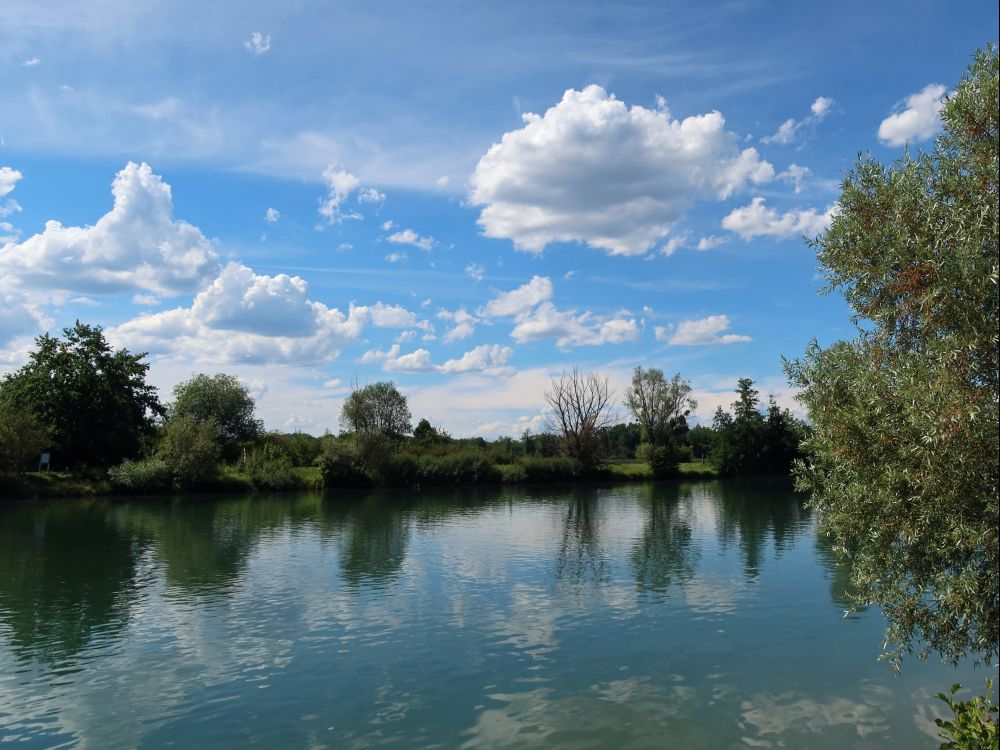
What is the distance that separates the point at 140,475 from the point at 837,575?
56399 millimetres

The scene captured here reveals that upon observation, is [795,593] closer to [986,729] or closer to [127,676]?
[986,729]

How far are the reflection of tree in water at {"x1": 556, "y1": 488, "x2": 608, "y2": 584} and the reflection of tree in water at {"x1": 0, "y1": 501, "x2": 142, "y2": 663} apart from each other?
15051mm

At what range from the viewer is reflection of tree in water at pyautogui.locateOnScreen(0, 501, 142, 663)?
60.8ft

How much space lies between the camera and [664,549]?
1304 inches

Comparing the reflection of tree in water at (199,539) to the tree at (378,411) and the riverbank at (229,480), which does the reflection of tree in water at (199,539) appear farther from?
the tree at (378,411)

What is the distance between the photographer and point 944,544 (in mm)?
9320

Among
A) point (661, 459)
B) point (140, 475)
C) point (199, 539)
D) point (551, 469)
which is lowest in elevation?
point (199, 539)

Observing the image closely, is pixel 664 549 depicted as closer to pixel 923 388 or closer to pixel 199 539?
pixel 199 539

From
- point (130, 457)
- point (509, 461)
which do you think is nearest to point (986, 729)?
point (130, 457)

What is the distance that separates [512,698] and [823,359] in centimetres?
866

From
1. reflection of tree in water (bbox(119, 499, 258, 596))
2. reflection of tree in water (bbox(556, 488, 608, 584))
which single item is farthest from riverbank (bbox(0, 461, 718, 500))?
reflection of tree in water (bbox(556, 488, 608, 584))

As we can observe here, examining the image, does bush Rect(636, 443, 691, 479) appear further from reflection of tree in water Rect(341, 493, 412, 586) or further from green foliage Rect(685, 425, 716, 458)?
reflection of tree in water Rect(341, 493, 412, 586)

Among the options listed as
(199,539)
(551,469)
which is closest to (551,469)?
(551,469)

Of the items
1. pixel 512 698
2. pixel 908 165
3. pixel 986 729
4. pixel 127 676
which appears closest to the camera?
pixel 986 729
